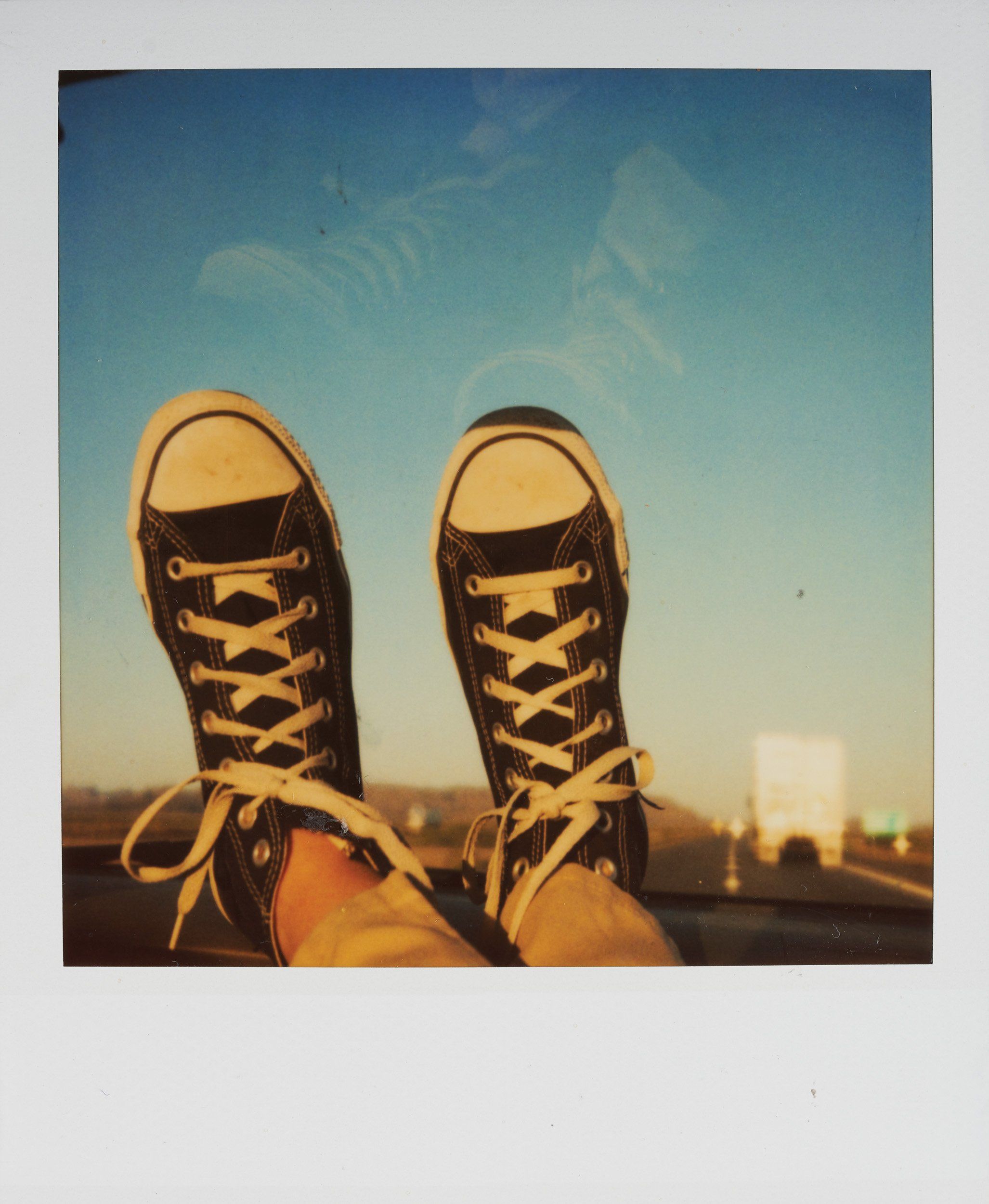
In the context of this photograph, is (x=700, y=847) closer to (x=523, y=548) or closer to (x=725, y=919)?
(x=725, y=919)

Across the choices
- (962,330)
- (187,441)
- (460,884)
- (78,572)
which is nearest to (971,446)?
(962,330)

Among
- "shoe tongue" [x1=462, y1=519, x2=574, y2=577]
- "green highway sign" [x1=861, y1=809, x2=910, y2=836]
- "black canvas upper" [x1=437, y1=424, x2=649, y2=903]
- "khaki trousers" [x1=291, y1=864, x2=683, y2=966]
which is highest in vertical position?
"shoe tongue" [x1=462, y1=519, x2=574, y2=577]

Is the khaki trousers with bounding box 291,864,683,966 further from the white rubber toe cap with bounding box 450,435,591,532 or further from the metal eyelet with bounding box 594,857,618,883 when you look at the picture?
the white rubber toe cap with bounding box 450,435,591,532

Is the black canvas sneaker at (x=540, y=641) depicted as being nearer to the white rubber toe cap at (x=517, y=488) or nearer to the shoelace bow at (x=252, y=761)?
the white rubber toe cap at (x=517, y=488)

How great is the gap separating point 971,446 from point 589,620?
39cm

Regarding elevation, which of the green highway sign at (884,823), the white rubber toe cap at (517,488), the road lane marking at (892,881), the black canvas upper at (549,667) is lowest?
the road lane marking at (892,881)

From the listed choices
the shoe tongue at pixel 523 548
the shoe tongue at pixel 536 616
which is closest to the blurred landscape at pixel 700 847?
the shoe tongue at pixel 536 616

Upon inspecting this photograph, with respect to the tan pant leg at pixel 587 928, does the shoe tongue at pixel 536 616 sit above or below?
above

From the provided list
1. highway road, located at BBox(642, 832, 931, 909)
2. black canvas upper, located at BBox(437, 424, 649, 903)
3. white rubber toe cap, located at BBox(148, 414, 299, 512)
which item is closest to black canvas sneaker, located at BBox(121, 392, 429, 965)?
white rubber toe cap, located at BBox(148, 414, 299, 512)

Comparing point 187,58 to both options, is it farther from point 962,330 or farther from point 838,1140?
point 838,1140

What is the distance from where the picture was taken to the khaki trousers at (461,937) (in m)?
0.68

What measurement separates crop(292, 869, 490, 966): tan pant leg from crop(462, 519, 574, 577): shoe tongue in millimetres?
308

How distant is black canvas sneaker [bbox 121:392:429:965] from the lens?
0.71 meters

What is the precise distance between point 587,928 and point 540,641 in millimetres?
272
